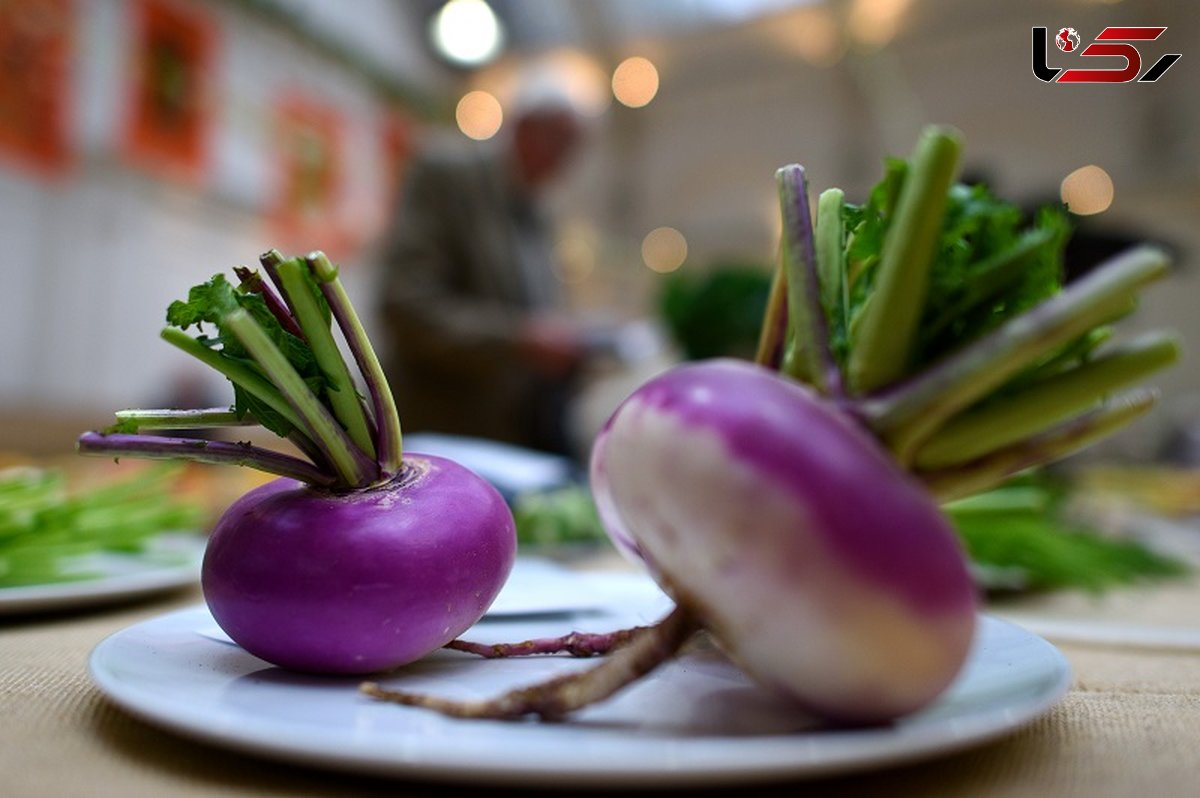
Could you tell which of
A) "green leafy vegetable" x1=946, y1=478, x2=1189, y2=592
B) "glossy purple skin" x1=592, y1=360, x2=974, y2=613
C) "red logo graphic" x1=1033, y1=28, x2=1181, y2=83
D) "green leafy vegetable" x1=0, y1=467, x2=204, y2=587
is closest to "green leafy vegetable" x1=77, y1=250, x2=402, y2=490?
"glossy purple skin" x1=592, y1=360, x2=974, y2=613

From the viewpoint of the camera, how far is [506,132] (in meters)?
2.69

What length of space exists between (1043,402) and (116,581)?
2.50ft

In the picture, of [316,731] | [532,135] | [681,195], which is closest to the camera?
[316,731]

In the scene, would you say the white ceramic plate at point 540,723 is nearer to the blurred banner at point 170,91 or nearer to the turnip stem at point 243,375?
the turnip stem at point 243,375

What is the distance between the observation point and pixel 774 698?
461 millimetres

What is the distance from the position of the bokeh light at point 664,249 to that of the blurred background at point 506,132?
0.03 metres

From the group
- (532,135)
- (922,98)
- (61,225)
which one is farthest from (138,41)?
(922,98)

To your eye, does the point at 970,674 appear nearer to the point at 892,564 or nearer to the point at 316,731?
the point at 892,564

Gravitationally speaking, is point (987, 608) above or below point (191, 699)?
below

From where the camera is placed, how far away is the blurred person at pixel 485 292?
2.28 metres

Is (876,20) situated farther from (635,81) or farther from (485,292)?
(485,292)

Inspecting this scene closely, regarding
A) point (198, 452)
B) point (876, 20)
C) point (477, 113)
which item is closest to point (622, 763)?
point (198, 452)

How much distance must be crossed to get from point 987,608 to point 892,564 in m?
0.78

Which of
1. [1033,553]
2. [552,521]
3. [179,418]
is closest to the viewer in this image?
[179,418]
